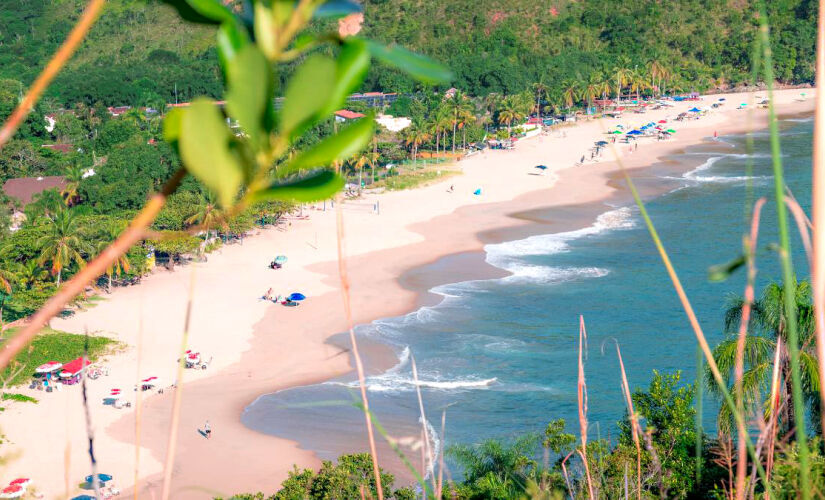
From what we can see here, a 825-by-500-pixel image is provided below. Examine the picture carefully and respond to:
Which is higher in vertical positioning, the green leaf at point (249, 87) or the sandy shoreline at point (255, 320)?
the green leaf at point (249, 87)

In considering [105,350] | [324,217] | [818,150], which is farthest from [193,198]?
[818,150]

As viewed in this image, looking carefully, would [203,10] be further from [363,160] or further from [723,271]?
[363,160]

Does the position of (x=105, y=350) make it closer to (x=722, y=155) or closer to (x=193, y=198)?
(x=193, y=198)

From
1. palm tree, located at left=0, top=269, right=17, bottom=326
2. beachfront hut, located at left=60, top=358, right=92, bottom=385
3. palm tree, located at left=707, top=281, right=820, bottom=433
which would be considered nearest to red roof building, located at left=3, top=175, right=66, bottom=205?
palm tree, located at left=0, top=269, right=17, bottom=326

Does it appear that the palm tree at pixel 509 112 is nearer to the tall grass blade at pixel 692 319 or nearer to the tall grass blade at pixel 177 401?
the tall grass blade at pixel 692 319

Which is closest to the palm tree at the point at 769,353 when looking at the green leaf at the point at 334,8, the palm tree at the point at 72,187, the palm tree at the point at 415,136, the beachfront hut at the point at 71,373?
the green leaf at the point at 334,8

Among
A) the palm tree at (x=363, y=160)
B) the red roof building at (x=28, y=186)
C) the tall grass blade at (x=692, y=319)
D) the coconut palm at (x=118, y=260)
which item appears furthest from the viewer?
the palm tree at (x=363, y=160)

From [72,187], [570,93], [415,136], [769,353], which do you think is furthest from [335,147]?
[570,93]

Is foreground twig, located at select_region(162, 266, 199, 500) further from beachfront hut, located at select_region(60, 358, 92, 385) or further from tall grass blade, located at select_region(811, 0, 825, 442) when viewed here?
beachfront hut, located at select_region(60, 358, 92, 385)

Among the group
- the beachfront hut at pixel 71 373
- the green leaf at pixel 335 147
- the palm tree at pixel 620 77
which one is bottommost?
the beachfront hut at pixel 71 373
